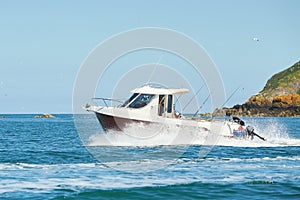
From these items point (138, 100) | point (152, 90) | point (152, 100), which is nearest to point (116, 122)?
point (138, 100)

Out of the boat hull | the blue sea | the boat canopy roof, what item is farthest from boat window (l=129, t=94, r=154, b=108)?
the blue sea

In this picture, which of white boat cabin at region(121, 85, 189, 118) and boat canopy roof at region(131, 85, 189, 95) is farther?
boat canopy roof at region(131, 85, 189, 95)

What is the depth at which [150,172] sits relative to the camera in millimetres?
25250

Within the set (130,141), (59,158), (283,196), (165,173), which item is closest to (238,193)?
(283,196)

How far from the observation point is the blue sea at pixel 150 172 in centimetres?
2045

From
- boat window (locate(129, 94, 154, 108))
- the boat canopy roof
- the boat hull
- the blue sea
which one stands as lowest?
the blue sea

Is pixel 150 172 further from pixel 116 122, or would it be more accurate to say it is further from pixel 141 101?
pixel 141 101

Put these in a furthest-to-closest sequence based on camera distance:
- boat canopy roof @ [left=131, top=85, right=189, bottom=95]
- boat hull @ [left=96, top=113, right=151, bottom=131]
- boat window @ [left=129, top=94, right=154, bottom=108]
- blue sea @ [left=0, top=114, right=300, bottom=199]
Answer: boat canopy roof @ [left=131, top=85, right=189, bottom=95]
boat window @ [left=129, top=94, right=154, bottom=108]
boat hull @ [left=96, top=113, right=151, bottom=131]
blue sea @ [left=0, top=114, right=300, bottom=199]

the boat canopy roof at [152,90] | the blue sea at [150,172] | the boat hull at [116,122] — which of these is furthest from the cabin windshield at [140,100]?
the blue sea at [150,172]

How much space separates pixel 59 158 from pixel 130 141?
872 centimetres

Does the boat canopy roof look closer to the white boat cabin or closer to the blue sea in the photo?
the white boat cabin

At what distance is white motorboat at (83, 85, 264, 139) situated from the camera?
39.7 meters

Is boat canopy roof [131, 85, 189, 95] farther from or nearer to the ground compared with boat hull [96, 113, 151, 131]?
farther from the ground

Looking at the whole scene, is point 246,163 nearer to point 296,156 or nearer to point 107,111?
point 296,156
